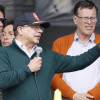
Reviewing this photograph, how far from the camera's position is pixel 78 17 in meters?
3.45

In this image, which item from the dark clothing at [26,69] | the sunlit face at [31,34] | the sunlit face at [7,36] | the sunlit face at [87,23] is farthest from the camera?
the sunlit face at [7,36]

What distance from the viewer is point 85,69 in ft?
10.9

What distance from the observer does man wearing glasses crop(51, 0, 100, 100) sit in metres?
3.22

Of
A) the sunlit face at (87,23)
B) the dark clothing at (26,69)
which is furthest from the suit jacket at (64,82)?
the dark clothing at (26,69)

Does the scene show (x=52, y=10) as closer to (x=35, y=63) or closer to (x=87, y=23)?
(x=87, y=23)

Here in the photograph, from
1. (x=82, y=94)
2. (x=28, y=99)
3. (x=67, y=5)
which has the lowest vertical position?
(x=82, y=94)

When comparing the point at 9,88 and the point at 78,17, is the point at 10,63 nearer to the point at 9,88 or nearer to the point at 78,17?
the point at 9,88

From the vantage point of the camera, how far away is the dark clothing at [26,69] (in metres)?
2.48

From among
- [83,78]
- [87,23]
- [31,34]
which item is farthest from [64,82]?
[31,34]

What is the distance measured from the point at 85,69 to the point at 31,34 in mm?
905

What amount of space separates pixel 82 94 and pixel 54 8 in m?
1.65

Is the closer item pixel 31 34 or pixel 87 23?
pixel 31 34

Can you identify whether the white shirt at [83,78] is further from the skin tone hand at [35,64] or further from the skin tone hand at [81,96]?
the skin tone hand at [35,64]

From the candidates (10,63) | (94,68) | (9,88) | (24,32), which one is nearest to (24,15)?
(24,32)
